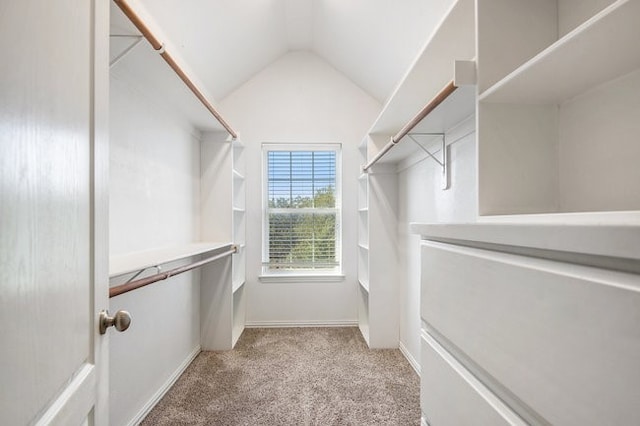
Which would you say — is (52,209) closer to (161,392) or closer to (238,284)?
(161,392)

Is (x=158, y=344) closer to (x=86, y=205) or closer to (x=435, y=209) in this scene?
(x=86, y=205)

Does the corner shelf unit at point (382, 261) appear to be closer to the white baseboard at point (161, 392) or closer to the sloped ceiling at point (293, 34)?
the sloped ceiling at point (293, 34)

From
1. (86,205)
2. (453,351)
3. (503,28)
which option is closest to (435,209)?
(503,28)

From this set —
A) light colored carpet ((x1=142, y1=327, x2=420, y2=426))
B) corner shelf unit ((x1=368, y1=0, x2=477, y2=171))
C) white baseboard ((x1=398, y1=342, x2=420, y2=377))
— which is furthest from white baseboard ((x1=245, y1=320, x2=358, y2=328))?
corner shelf unit ((x1=368, y1=0, x2=477, y2=171))

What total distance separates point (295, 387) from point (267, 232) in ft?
5.35

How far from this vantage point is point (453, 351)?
2.37ft

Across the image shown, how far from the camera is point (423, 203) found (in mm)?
2062

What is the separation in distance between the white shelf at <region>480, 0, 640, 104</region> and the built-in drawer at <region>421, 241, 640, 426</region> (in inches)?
17.8

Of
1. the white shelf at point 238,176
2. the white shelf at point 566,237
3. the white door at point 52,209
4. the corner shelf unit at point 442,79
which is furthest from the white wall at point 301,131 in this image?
the white shelf at point 566,237

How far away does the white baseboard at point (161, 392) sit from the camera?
1.63m

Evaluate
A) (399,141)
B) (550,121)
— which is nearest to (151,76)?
(399,141)

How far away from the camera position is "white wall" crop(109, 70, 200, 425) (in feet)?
4.83

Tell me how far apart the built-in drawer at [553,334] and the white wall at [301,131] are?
255cm

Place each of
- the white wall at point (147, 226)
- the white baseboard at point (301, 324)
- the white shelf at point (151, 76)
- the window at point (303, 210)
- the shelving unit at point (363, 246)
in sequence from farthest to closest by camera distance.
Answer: the window at point (303, 210), the white baseboard at point (301, 324), the shelving unit at point (363, 246), the white wall at point (147, 226), the white shelf at point (151, 76)
